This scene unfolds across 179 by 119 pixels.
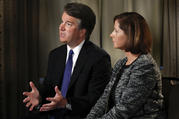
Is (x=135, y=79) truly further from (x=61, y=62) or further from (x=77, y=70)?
(x=61, y=62)

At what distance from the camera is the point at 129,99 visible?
1.51m

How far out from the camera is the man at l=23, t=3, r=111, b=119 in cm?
180

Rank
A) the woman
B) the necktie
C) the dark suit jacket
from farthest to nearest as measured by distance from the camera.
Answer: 1. the necktie
2. the dark suit jacket
3. the woman

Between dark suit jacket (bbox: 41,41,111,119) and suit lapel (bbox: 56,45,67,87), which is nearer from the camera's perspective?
dark suit jacket (bbox: 41,41,111,119)

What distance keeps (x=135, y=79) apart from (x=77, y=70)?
1.60ft

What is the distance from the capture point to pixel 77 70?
188cm

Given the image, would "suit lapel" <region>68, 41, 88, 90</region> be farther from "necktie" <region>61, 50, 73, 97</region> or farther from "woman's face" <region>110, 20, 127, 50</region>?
"woman's face" <region>110, 20, 127, 50</region>

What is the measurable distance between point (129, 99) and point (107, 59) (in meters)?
0.45

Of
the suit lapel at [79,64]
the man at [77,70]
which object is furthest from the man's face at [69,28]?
the suit lapel at [79,64]

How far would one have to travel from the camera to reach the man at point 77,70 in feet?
5.91

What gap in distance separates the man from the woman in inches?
7.3

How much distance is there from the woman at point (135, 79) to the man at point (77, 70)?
0.61 ft

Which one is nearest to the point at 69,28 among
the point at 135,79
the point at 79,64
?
the point at 79,64

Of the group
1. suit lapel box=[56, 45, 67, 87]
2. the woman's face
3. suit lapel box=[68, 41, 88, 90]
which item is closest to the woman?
the woman's face
